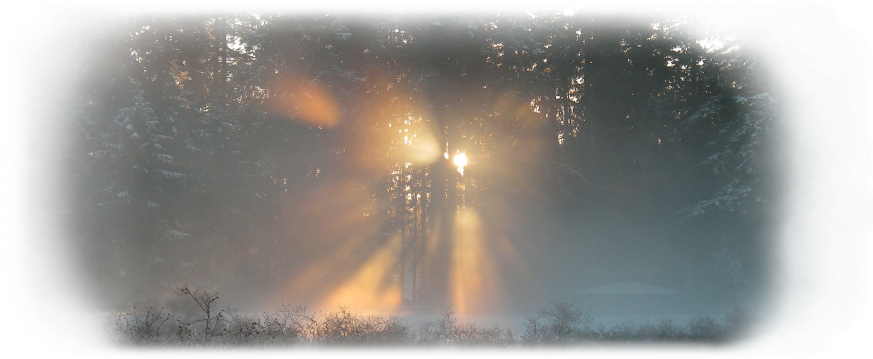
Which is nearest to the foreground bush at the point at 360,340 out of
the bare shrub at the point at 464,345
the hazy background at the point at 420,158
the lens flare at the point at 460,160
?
the bare shrub at the point at 464,345

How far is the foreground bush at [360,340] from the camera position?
346 inches

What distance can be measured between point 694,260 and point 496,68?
37.7 ft

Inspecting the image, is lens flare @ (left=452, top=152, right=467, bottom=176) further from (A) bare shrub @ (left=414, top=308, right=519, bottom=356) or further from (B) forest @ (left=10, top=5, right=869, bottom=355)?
(A) bare shrub @ (left=414, top=308, right=519, bottom=356)

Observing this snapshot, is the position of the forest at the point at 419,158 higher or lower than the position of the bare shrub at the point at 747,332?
higher

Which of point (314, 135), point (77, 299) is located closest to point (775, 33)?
point (314, 135)

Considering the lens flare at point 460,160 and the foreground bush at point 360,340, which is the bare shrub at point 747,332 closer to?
Result: the foreground bush at point 360,340

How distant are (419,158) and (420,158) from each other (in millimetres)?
53

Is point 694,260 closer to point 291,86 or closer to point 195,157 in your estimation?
point 291,86

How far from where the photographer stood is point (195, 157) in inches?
838

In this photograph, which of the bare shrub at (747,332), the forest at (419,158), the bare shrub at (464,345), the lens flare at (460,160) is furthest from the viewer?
the lens flare at (460,160)

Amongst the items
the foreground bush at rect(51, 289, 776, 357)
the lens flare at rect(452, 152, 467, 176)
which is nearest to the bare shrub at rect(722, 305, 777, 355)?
the foreground bush at rect(51, 289, 776, 357)

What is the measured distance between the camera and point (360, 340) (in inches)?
406

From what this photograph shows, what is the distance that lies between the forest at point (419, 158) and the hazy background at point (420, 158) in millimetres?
85

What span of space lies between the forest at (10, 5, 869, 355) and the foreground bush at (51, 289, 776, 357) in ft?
24.9
